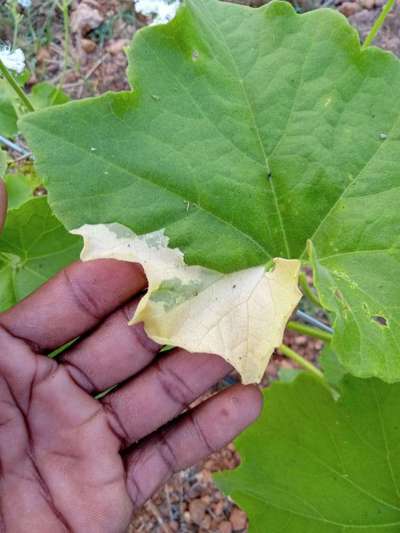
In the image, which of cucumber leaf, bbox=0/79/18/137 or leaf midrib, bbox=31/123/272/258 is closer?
leaf midrib, bbox=31/123/272/258

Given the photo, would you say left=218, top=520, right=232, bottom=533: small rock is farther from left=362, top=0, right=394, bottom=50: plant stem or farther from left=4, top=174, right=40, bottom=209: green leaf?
left=362, top=0, right=394, bottom=50: plant stem

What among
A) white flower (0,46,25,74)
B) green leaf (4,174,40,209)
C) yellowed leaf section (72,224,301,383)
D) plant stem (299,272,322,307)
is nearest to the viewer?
yellowed leaf section (72,224,301,383)

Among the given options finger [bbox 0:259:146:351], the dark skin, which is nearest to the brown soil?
the dark skin

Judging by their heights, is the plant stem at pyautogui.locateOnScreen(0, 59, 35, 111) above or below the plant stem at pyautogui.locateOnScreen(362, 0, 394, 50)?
above

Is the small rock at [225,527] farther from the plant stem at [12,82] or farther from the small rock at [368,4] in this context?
the small rock at [368,4]

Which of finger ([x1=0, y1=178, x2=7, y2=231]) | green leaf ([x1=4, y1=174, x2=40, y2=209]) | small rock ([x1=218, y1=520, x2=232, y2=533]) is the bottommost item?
small rock ([x1=218, y1=520, x2=232, y2=533])

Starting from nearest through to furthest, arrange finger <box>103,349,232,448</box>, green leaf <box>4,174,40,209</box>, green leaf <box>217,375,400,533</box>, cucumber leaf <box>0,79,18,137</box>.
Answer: finger <box>103,349,232,448</box>, green leaf <box>217,375,400,533</box>, cucumber leaf <box>0,79,18,137</box>, green leaf <box>4,174,40,209</box>

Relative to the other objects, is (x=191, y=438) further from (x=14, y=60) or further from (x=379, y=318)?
(x=14, y=60)

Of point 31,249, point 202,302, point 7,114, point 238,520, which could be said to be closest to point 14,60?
point 7,114
